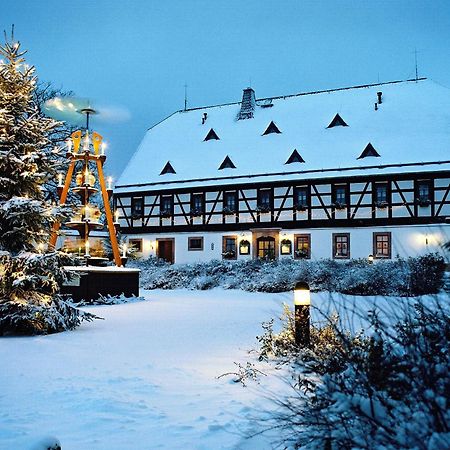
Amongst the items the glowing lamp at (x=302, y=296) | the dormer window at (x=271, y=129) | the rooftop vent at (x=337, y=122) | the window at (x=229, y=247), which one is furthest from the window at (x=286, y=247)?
the glowing lamp at (x=302, y=296)

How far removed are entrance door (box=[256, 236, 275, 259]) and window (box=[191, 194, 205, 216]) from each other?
4714mm

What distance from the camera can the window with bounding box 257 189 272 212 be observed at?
3064 centimetres

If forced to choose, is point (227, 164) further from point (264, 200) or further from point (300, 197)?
point (300, 197)

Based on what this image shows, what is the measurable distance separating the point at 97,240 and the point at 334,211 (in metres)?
15.5

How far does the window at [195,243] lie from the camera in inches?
1270

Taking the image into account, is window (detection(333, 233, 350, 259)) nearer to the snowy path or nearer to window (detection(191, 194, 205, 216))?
window (detection(191, 194, 205, 216))

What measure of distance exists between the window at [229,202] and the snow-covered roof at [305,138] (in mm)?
964

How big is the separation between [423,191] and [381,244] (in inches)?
151

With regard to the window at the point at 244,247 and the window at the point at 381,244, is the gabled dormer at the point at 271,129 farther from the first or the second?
the window at the point at 381,244

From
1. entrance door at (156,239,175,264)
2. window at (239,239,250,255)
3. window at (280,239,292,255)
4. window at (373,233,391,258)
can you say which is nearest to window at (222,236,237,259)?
window at (239,239,250,255)

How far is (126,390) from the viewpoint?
530 cm

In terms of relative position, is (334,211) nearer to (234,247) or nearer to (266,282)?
(234,247)

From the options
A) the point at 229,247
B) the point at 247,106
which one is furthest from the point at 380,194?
the point at 247,106

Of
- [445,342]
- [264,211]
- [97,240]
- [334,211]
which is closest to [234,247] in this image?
[264,211]
